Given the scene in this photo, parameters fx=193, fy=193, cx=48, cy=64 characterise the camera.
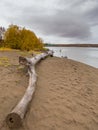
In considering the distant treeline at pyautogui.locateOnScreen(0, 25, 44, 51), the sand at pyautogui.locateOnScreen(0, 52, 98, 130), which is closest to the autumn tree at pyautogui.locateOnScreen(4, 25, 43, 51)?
the distant treeline at pyautogui.locateOnScreen(0, 25, 44, 51)

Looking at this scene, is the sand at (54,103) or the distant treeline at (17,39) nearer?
the sand at (54,103)

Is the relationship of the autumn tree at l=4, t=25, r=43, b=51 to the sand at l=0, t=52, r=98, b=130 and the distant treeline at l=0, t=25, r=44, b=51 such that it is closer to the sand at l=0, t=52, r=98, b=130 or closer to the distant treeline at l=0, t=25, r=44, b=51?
the distant treeline at l=0, t=25, r=44, b=51

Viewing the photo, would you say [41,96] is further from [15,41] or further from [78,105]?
[15,41]

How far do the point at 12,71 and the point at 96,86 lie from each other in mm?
3260

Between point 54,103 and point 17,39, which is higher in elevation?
point 17,39

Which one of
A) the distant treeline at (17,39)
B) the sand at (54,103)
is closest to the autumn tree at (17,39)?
the distant treeline at (17,39)

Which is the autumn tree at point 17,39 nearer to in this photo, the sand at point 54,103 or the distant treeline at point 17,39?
the distant treeline at point 17,39

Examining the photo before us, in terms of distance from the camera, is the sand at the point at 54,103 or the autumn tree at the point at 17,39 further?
the autumn tree at the point at 17,39

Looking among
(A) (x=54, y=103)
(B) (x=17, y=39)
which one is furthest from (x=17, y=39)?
(A) (x=54, y=103)

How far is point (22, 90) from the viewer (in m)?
5.48

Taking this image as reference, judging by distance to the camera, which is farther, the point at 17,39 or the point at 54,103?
the point at 17,39

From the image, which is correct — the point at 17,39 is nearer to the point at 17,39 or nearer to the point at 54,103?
the point at 17,39

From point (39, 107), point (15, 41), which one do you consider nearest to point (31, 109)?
point (39, 107)

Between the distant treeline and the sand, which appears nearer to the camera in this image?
the sand
